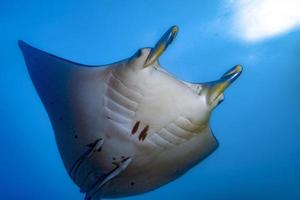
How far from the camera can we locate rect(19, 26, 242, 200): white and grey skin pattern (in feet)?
4.73

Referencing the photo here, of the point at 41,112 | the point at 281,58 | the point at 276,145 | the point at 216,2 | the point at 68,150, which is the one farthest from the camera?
the point at 276,145

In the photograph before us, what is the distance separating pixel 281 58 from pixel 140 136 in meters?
1.81

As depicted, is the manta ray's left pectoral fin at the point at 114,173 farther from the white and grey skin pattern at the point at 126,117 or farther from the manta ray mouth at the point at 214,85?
the manta ray mouth at the point at 214,85

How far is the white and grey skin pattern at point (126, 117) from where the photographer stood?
4.73 ft

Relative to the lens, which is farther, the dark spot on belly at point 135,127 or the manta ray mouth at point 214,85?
the dark spot on belly at point 135,127

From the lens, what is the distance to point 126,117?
1561 mm

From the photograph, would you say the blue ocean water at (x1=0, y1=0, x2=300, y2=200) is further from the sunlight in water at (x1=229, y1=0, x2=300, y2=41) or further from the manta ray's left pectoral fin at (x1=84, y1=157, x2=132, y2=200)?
the manta ray's left pectoral fin at (x1=84, y1=157, x2=132, y2=200)

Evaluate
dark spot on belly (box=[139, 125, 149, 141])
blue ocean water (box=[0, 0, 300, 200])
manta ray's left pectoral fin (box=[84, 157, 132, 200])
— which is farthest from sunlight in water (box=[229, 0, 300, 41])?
manta ray's left pectoral fin (box=[84, 157, 132, 200])

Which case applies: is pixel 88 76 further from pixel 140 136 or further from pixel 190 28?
pixel 190 28

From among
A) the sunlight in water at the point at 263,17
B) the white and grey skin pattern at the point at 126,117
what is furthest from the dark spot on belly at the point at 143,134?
the sunlight in water at the point at 263,17

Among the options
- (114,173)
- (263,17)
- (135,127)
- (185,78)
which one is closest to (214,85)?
(135,127)

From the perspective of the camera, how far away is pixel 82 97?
1658mm

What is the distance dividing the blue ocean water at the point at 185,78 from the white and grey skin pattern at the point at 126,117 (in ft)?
2.46

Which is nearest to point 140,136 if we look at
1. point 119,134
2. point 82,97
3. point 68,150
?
point 119,134
